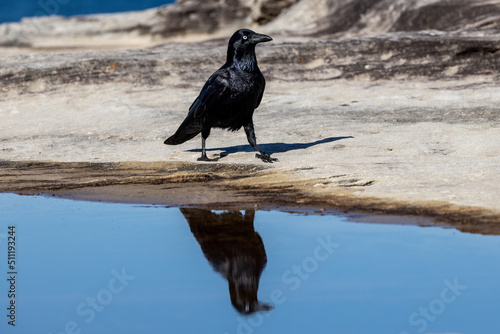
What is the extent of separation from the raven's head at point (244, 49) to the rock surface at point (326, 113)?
911mm

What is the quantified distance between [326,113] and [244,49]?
2.80m

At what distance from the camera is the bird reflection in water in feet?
12.8

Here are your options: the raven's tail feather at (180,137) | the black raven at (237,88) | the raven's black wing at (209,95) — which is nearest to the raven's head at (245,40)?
the black raven at (237,88)

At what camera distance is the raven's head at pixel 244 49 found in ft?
24.8

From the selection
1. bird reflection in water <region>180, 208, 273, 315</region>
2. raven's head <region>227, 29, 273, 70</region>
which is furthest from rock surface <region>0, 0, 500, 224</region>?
raven's head <region>227, 29, 273, 70</region>

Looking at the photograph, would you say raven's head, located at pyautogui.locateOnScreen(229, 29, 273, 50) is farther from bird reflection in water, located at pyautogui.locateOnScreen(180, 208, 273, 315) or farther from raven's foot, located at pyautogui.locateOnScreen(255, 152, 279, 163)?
bird reflection in water, located at pyautogui.locateOnScreen(180, 208, 273, 315)

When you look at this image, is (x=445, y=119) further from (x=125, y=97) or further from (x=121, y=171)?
(x=125, y=97)

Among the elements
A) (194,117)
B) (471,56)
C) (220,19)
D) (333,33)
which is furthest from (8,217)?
(220,19)

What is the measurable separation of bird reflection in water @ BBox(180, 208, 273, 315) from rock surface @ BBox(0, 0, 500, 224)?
667 mm

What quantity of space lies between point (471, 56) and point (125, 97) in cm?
505

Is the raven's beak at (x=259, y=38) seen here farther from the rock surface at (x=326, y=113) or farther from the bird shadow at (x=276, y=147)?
the bird shadow at (x=276, y=147)

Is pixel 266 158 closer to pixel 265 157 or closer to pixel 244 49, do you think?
pixel 265 157

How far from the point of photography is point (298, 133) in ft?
30.1

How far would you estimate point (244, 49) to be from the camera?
7.59 meters
